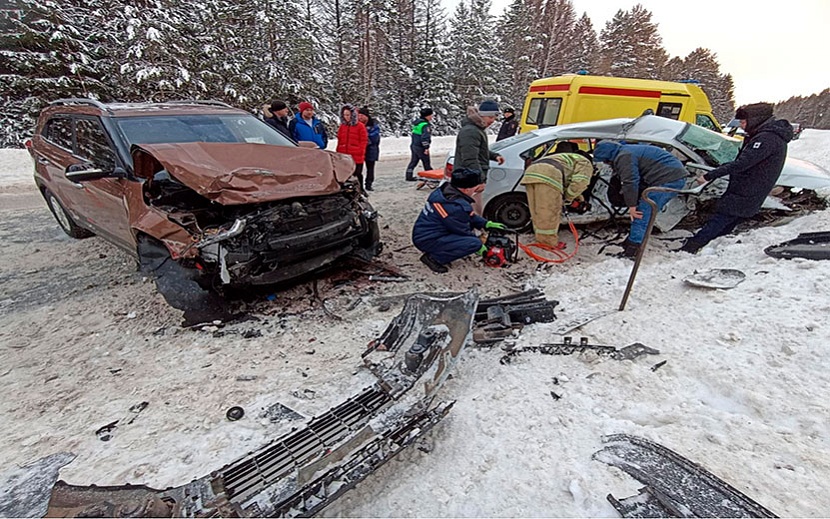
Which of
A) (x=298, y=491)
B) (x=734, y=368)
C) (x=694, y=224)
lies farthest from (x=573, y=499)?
(x=694, y=224)

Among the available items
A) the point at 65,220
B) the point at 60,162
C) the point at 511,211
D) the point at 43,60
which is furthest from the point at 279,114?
the point at 43,60

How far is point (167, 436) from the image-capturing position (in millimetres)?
2273

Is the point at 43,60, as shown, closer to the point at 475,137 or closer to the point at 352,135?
the point at 352,135

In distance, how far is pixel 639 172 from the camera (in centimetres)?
473

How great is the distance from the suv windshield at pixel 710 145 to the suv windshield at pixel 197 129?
501 cm

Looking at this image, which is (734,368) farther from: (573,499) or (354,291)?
(354,291)

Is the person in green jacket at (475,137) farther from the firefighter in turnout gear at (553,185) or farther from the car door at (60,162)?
the car door at (60,162)

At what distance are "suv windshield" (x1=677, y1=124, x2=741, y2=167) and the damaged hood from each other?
173 inches

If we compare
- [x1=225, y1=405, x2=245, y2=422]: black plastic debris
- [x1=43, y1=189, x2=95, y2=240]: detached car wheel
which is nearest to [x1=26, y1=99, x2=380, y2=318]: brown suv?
[x1=43, y1=189, x2=95, y2=240]: detached car wheel

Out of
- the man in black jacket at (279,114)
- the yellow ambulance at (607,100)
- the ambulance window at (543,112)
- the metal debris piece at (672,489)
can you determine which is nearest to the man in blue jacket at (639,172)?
the metal debris piece at (672,489)

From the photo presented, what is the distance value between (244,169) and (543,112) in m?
9.37

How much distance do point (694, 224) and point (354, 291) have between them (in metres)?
4.66

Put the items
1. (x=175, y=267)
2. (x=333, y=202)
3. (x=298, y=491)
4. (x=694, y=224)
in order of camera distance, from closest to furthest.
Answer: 1. (x=298, y=491)
2. (x=175, y=267)
3. (x=333, y=202)
4. (x=694, y=224)

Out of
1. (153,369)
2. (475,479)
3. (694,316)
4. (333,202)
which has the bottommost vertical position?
(153,369)
